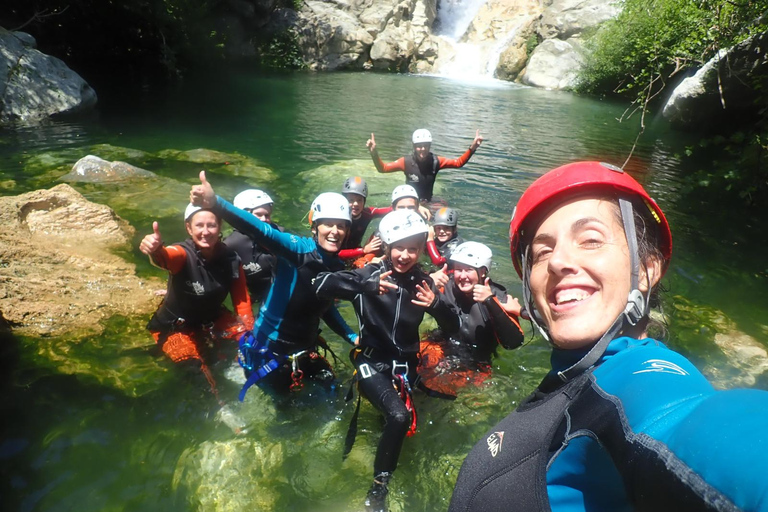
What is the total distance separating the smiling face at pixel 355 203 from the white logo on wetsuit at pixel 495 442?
17.7 ft

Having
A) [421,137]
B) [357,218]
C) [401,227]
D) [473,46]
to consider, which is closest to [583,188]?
[401,227]

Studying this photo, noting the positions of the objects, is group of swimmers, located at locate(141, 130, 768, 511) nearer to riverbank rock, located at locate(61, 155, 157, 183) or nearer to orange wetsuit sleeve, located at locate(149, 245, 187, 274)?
orange wetsuit sleeve, located at locate(149, 245, 187, 274)

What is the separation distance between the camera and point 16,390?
170 inches

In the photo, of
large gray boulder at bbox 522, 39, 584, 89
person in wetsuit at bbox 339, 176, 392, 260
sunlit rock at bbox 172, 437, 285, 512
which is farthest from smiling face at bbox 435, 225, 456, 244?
large gray boulder at bbox 522, 39, 584, 89

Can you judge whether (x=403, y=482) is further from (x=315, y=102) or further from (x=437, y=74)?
(x=437, y=74)

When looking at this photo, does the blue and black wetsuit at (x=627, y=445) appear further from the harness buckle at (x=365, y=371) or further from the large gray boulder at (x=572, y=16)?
the large gray boulder at (x=572, y=16)

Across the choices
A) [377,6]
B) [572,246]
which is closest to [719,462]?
[572,246]

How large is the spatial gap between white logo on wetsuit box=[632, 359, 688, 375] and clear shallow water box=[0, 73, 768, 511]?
3.15 metres

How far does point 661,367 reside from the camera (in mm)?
1139

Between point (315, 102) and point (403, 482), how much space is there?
70.0 ft

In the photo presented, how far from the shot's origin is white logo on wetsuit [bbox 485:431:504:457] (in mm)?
1470

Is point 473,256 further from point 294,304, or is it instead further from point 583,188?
point 583,188

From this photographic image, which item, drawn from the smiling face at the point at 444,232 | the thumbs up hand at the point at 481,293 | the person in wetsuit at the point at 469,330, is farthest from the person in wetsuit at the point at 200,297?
the smiling face at the point at 444,232

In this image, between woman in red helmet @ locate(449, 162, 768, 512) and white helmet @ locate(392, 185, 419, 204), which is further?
white helmet @ locate(392, 185, 419, 204)
